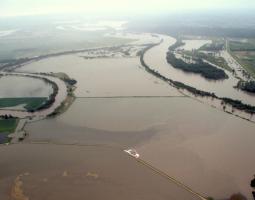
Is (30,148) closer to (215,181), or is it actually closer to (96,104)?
(96,104)

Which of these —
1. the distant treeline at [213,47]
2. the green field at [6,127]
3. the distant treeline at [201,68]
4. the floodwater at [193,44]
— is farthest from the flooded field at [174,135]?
the floodwater at [193,44]

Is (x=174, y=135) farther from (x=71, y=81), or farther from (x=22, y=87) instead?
(x=22, y=87)

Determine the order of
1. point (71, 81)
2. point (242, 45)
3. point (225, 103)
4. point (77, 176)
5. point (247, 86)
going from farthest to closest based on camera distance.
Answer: point (242, 45), point (71, 81), point (247, 86), point (225, 103), point (77, 176)

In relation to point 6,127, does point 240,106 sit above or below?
above

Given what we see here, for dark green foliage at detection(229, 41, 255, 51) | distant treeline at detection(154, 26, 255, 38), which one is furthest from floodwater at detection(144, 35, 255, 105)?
distant treeline at detection(154, 26, 255, 38)

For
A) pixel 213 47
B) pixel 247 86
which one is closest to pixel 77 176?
pixel 247 86

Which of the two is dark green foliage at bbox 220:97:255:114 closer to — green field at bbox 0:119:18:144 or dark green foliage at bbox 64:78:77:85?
dark green foliage at bbox 64:78:77:85
